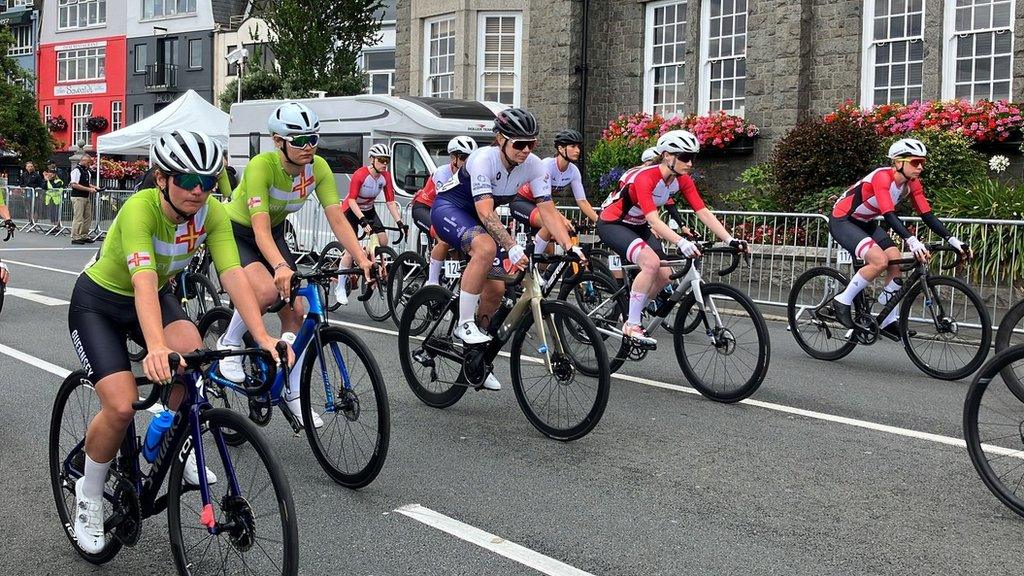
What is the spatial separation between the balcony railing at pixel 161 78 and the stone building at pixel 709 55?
30.1 metres

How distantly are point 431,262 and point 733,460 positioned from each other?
5879mm

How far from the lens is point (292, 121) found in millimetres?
6594

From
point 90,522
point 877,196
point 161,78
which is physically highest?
point 161,78

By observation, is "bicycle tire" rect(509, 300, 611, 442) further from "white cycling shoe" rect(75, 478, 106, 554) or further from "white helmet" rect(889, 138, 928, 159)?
"white helmet" rect(889, 138, 928, 159)

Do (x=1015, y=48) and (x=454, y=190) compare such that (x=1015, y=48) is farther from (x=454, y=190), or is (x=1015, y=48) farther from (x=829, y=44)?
(x=454, y=190)

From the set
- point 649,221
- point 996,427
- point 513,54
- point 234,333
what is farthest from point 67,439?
point 513,54

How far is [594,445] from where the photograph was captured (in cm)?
670

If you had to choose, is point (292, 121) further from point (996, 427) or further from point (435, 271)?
point (435, 271)

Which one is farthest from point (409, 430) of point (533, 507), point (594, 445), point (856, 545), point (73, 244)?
point (73, 244)

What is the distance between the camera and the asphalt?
15.6ft

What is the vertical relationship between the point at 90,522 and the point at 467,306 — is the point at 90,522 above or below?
below

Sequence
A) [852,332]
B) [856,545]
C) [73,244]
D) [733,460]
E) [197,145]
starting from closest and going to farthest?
[197,145] → [856,545] → [733,460] → [852,332] → [73,244]

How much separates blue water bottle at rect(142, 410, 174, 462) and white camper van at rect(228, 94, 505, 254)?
13.9m

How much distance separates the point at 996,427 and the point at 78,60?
62.7m
